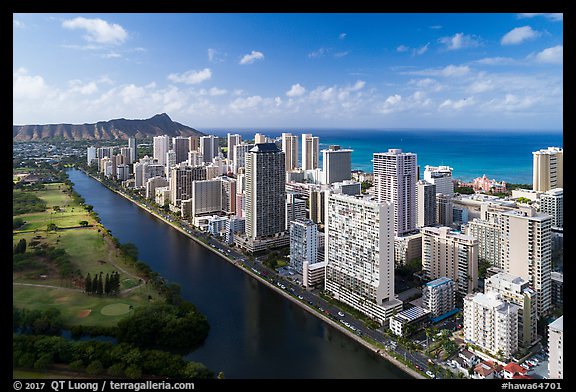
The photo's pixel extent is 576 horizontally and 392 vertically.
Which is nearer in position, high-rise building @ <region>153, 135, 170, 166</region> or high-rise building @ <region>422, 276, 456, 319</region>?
high-rise building @ <region>422, 276, 456, 319</region>

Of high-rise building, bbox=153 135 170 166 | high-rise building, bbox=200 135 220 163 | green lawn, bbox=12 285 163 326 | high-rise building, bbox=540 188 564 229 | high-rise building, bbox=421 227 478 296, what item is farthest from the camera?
high-rise building, bbox=153 135 170 166

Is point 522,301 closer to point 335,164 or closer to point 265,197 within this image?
point 265,197

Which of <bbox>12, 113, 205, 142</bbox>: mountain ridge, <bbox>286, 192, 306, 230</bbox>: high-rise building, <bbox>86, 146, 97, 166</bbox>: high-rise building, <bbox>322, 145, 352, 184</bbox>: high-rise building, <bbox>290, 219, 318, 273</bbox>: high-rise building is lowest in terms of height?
<bbox>290, 219, 318, 273</bbox>: high-rise building

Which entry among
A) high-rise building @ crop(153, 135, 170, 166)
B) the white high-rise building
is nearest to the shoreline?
the white high-rise building

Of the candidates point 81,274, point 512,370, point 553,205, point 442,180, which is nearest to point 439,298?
point 512,370

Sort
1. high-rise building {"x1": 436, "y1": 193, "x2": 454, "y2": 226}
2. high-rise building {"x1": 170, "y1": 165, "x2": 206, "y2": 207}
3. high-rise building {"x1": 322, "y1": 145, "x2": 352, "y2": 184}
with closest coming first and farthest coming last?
high-rise building {"x1": 436, "y1": 193, "x2": 454, "y2": 226}
high-rise building {"x1": 170, "y1": 165, "x2": 206, "y2": 207}
high-rise building {"x1": 322, "y1": 145, "x2": 352, "y2": 184}

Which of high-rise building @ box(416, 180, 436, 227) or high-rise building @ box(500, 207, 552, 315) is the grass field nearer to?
high-rise building @ box(500, 207, 552, 315)
